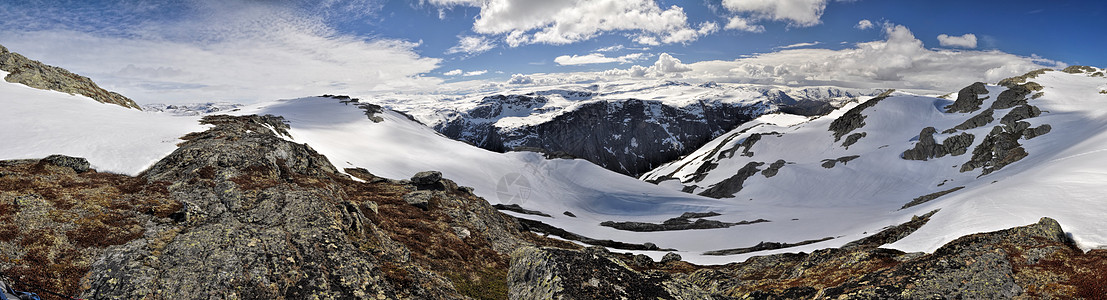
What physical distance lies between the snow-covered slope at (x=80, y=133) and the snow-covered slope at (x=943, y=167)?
64455mm

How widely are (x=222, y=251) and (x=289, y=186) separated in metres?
9.56

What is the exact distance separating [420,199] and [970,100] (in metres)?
201

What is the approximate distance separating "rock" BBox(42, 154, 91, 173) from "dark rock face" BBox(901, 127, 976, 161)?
581 ft

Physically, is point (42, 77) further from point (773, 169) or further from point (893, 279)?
point (773, 169)

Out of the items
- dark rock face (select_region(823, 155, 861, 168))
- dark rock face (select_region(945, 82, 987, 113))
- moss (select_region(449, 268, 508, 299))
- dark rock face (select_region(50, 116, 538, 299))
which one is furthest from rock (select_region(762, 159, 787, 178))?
moss (select_region(449, 268, 508, 299))

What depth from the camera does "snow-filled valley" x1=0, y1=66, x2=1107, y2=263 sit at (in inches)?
1385

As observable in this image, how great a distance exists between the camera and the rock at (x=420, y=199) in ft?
126

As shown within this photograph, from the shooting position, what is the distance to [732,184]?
163 m

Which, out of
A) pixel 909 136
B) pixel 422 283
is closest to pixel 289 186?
pixel 422 283

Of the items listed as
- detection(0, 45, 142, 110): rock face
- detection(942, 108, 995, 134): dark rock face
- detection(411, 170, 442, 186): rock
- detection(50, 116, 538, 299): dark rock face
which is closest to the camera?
detection(50, 116, 538, 299): dark rock face

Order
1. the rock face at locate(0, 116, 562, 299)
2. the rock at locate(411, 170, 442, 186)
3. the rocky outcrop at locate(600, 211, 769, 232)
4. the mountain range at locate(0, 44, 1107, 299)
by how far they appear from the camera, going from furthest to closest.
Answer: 1. the rocky outcrop at locate(600, 211, 769, 232)
2. the rock at locate(411, 170, 442, 186)
3. the mountain range at locate(0, 44, 1107, 299)
4. the rock face at locate(0, 116, 562, 299)

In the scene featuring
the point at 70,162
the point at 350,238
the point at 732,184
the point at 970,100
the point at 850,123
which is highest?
the point at 970,100

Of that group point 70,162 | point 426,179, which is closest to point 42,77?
point 70,162

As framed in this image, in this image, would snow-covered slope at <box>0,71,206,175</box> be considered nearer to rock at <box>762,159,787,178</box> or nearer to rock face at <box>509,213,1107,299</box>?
rock face at <box>509,213,1107,299</box>
